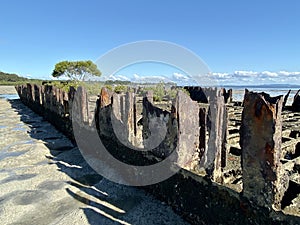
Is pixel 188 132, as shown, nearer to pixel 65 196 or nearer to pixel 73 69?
pixel 65 196

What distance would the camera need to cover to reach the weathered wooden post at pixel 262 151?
228 centimetres

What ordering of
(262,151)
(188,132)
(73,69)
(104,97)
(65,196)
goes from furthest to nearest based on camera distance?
(73,69), (104,97), (65,196), (188,132), (262,151)

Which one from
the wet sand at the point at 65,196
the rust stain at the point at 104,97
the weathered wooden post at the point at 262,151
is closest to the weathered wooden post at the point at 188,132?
the wet sand at the point at 65,196

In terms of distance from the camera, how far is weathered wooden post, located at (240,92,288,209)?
89.9 inches

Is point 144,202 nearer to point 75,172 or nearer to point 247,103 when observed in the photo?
point 75,172

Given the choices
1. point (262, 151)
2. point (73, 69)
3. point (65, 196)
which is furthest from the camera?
point (73, 69)

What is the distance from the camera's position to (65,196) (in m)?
4.30

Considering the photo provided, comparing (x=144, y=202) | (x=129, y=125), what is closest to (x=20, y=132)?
(x=129, y=125)

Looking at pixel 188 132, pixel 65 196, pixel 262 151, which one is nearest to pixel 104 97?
pixel 65 196

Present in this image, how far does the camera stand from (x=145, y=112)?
4215mm

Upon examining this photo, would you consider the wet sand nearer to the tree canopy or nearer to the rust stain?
the rust stain

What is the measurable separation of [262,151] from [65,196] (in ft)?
11.0

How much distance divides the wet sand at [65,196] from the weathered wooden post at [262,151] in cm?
138

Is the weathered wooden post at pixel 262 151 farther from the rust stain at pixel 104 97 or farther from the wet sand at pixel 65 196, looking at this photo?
the rust stain at pixel 104 97
